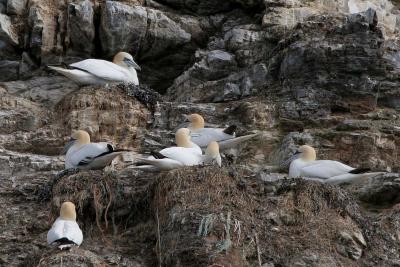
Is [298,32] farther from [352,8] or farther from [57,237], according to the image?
[57,237]

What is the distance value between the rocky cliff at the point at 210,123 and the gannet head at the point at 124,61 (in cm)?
62

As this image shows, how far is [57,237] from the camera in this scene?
1350 centimetres

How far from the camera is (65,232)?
537 inches

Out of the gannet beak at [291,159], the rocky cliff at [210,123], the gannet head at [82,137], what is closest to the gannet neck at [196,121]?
the rocky cliff at [210,123]

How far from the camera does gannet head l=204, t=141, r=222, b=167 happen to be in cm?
1584

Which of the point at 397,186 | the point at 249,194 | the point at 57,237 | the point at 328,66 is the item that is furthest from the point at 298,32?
the point at 57,237

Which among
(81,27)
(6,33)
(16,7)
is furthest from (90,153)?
(16,7)

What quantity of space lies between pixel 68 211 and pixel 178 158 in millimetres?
2066

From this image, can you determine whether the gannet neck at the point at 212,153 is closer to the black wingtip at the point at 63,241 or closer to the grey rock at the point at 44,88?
the black wingtip at the point at 63,241

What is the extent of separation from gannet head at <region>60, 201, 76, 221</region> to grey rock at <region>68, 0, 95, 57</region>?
299 inches

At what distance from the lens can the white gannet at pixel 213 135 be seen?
17.0 m

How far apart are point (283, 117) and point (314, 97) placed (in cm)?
75

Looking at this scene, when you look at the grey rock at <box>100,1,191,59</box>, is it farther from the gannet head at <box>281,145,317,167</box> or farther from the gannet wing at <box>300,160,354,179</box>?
the gannet wing at <box>300,160,354,179</box>

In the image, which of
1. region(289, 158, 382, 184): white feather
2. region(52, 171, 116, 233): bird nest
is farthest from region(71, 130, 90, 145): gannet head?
region(289, 158, 382, 184): white feather
